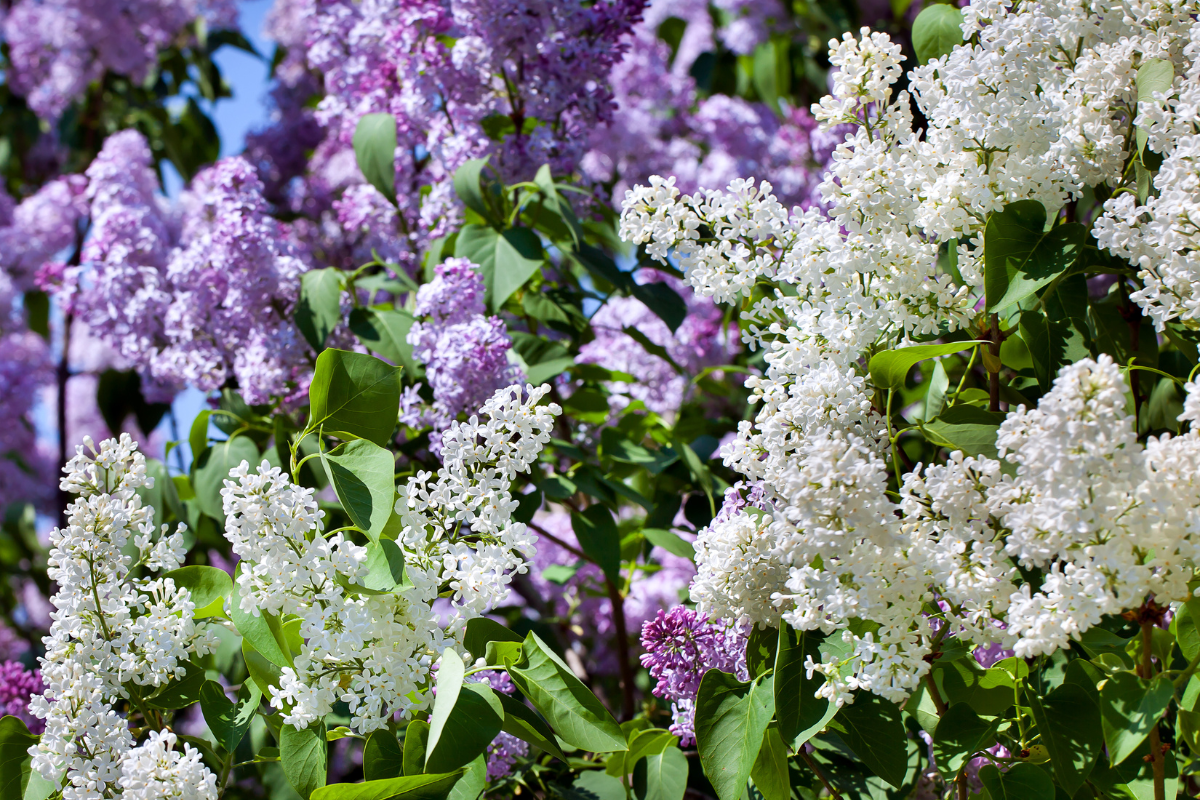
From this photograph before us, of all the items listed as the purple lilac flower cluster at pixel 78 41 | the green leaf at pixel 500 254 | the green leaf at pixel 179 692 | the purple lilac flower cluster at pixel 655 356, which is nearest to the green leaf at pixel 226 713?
the green leaf at pixel 179 692

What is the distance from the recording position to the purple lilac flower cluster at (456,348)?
1141 mm

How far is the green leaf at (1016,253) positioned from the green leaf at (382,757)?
668mm

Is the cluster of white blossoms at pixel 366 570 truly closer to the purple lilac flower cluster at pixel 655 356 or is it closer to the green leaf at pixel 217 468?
the green leaf at pixel 217 468

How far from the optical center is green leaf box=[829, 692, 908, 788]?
2.56 ft

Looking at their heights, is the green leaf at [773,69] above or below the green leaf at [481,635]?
above

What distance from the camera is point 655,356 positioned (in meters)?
1.86

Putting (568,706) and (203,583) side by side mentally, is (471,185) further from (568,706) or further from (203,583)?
(568,706)

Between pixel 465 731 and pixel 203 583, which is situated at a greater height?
pixel 203 583

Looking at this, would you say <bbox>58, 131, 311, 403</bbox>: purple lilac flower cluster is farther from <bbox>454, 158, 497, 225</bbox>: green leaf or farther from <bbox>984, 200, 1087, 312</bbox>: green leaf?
<bbox>984, 200, 1087, 312</bbox>: green leaf

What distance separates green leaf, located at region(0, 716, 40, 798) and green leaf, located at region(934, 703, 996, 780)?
855 mm

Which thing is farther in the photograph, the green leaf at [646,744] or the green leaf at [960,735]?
the green leaf at [646,744]

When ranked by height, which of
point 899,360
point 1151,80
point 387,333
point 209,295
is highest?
point 209,295

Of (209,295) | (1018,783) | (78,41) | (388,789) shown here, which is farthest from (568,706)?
(78,41)

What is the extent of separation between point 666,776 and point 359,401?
1.63ft
